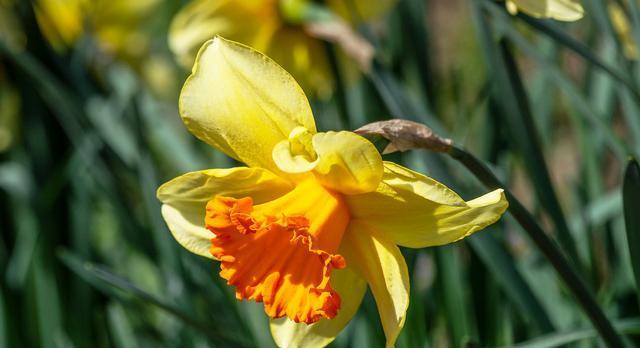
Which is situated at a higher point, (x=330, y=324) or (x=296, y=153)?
(x=296, y=153)

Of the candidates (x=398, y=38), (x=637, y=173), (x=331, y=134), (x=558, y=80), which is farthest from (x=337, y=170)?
(x=398, y=38)

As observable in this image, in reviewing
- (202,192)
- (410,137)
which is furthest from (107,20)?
(410,137)

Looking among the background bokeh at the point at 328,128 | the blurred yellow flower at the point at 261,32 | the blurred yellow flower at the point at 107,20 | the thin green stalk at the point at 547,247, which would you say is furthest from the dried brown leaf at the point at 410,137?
the blurred yellow flower at the point at 107,20

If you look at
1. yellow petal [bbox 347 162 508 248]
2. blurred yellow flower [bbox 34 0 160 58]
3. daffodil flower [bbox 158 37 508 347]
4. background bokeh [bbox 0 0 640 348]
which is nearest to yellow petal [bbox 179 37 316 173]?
daffodil flower [bbox 158 37 508 347]

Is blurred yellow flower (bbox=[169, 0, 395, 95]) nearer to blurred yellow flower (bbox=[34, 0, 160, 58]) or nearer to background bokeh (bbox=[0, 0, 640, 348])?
background bokeh (bbox=[0, 0, 640, 348])

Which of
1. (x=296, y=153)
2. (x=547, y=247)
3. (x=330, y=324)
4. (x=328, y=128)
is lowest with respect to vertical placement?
(x=328, y=128)

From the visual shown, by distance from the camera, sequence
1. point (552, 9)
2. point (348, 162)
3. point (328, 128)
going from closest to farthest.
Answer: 1. point (348, 162)
2. point (552, 9)
3. point (328, 128)

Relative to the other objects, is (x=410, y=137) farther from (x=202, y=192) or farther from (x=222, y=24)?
(x=222, y=24)
